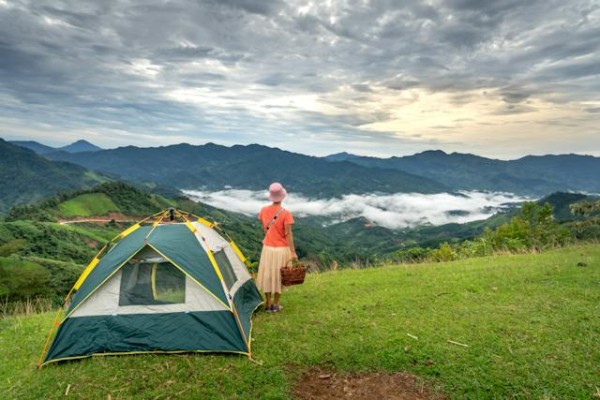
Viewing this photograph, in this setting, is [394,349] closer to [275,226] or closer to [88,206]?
[275,226]

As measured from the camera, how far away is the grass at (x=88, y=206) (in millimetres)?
116006

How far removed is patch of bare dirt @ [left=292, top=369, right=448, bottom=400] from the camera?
546 centimetres

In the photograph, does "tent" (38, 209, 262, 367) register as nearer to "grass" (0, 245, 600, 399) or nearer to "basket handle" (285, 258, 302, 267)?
"grass" (0, 245, 600, 399)

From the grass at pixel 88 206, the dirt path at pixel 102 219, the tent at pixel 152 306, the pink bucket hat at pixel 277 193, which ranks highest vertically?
the pink bucket hat at pixel 277 193

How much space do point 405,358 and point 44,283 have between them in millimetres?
44506

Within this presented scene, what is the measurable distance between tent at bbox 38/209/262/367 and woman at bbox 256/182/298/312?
0.91m

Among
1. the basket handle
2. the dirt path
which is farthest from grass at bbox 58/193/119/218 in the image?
the basket handle

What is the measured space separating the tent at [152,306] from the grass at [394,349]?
0.28m

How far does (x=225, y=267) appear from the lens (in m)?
8.30

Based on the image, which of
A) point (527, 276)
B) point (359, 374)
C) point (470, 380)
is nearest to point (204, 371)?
point (359, 374)

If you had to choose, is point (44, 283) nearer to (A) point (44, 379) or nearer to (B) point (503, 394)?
(A) point (44, 379)

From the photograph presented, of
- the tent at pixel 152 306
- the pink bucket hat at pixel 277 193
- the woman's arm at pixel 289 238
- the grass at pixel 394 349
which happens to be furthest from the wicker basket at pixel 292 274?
the pink bucket hat at pixel 277 193

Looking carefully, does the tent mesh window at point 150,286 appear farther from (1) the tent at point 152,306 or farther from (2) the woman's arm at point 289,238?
(2) the woman's arm at point 289,238

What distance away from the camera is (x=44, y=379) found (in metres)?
6.07
